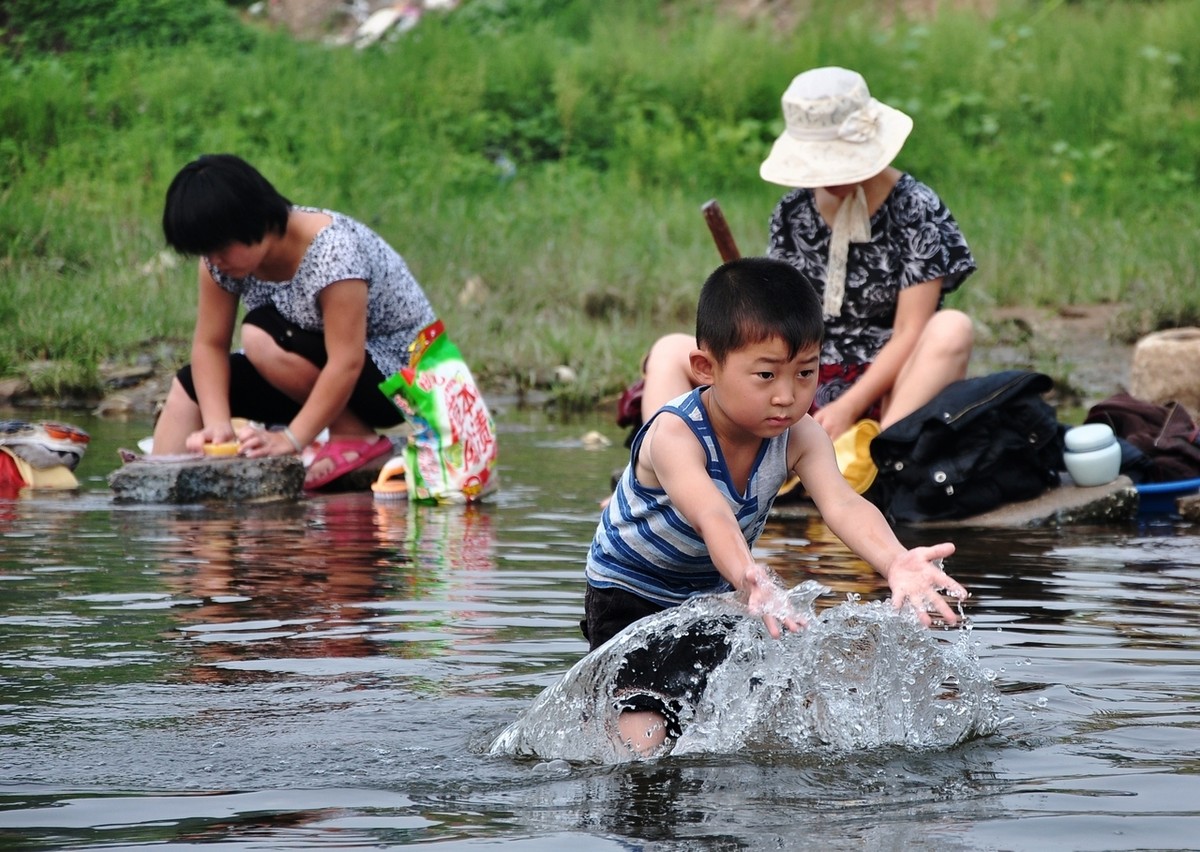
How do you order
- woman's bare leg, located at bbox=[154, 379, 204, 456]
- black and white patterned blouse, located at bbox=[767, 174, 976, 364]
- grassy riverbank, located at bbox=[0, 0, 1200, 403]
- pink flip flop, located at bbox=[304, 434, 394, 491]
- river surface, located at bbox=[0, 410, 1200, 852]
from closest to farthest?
river surface, located at bbox=[0, 410, 1200, 852] → black and white patterned blouse, located at bbox=[767, 174, 976, 364] → woman's bare leg, located at bbox=[154, 379, 204, 456] → pink flip flop, located at bbox=[304, 434, 394, 491] → grassy riverbank, located at bbox=[0, 0, 1200, 403]

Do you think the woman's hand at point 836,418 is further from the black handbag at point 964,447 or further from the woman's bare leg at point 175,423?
the woman's bare leg at point 175,423

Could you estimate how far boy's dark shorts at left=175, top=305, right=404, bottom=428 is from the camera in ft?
22.9

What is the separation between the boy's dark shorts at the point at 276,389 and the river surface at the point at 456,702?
85 cm

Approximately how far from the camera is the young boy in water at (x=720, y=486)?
348 cm

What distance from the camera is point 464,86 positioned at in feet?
54.2

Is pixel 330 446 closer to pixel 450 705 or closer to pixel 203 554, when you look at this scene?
pixel 203 554

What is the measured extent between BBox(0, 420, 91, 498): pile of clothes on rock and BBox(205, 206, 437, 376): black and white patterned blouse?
3.12ft

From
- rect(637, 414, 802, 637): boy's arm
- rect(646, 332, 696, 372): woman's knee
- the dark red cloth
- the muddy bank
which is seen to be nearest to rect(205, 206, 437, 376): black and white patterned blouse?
rect(646, 332, 696, 372): woman's knee

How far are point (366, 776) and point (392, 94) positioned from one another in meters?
13.6

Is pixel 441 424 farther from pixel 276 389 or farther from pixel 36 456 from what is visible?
pixel 36 456

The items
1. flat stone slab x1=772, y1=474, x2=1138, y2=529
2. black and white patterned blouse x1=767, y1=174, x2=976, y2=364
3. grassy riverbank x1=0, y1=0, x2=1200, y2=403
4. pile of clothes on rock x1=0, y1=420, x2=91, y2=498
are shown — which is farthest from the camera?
grassy riverbank x1=0, y1=0, x2=1200, y2=403

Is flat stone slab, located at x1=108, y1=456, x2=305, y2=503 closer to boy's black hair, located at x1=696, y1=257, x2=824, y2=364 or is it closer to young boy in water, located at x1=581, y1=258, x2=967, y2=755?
young boy in water, located at x1=581, y1=258, x2=967, y2=755

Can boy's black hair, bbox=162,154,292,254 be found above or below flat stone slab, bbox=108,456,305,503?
above

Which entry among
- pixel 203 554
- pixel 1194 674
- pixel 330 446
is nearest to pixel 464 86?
pixel 330 446
